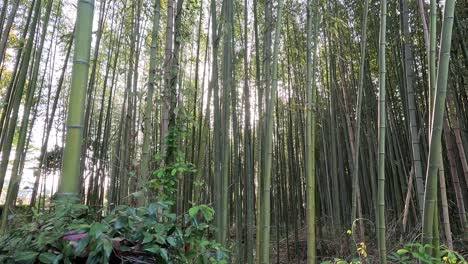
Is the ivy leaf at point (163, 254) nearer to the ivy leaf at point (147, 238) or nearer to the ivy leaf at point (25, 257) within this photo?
the ivy leaf at point (147, 238)

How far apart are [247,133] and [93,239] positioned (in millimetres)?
2541

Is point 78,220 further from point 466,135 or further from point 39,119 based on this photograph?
point 39,119

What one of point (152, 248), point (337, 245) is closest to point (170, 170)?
point (152, 248)

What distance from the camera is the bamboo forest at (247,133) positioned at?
3.59 feet

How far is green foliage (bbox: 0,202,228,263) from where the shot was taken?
886mm

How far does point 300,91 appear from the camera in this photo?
4.43m

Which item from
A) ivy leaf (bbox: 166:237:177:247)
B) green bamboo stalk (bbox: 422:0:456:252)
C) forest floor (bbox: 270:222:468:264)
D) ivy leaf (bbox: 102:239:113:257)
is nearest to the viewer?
ivy leaf (bbox: 102:239:113:257)

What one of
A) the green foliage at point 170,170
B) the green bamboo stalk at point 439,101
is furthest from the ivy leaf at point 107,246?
the green bamboo stalk at point 439,101

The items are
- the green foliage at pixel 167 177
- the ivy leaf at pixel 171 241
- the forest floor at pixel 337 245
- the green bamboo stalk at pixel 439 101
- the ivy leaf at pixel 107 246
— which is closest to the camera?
the ivy leaf at pixel 107 246

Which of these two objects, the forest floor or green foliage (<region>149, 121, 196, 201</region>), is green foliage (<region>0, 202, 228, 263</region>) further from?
the forest floor

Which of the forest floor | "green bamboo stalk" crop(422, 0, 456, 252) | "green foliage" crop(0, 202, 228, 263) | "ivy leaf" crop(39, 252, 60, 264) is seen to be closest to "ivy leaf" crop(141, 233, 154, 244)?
"green foliage" crop(0, 202, 228, 263)

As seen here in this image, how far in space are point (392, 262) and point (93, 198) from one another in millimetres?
4574

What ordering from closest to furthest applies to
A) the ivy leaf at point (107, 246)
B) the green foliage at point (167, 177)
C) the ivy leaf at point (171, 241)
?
the ivy leaf at point (107, 246)
the ivy leaf at point (171, 241)
the green foliage at point (167, 177)

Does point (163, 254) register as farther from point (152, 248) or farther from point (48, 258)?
point (48, 258)
